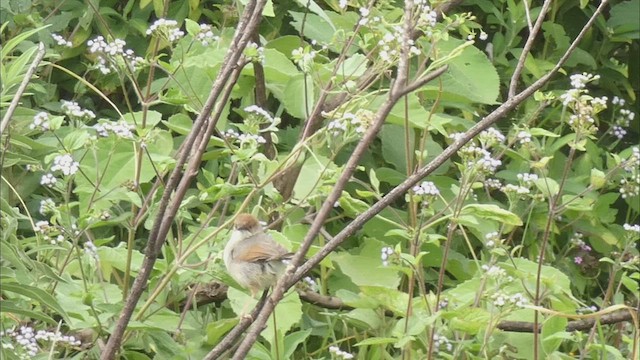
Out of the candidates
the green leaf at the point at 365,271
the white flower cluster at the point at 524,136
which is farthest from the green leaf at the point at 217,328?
the white flower cluster at the point at 524,136

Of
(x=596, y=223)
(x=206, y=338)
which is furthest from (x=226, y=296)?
(x=596, y=223)

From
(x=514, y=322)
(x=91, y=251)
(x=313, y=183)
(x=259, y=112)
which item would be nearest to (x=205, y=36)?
(x=259, y=112)

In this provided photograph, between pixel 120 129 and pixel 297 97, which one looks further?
pixel 297 97

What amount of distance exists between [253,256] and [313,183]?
0.63 metres

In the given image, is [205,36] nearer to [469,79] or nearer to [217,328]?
[217,328]

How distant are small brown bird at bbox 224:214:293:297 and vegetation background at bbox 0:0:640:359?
0.06 metres

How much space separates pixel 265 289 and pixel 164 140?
32.3 inches

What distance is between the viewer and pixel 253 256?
3033 millimetres

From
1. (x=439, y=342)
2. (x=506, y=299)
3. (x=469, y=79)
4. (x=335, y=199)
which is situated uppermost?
(x=335, y=199)

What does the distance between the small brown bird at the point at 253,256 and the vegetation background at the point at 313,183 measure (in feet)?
0.19

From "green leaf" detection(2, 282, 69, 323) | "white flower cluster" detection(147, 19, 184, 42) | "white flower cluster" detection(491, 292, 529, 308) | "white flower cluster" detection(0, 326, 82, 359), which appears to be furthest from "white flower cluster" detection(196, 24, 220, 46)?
"green leaf" detection(2, 282, 69, 323)

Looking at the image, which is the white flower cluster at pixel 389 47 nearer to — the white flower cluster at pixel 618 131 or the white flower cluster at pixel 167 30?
the white flower cluster at pixel 167 30

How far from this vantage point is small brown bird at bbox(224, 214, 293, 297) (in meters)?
3.04

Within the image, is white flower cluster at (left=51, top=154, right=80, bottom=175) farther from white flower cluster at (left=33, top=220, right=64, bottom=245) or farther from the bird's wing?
the bird's wing
